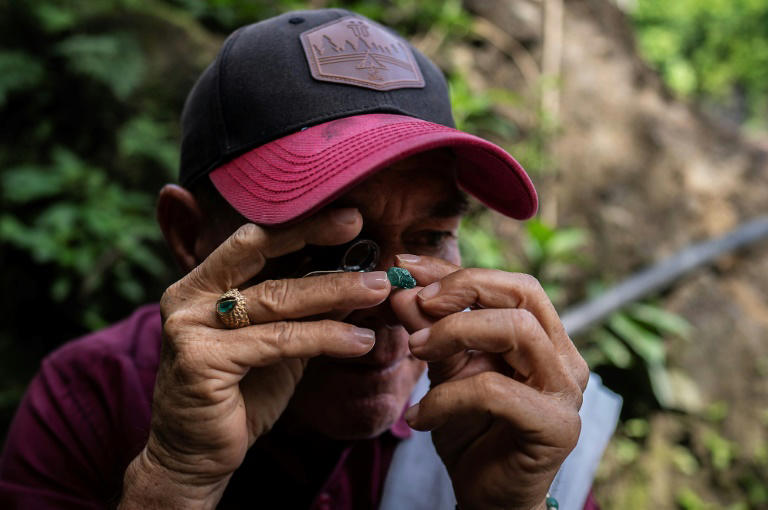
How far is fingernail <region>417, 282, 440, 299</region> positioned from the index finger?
0.21 m

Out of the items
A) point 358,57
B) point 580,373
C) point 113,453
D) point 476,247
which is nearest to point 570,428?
point 580,373

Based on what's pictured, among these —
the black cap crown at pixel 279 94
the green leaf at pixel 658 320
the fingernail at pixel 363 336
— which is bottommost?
the green leaf at pixel 658 320

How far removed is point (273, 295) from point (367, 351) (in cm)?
25

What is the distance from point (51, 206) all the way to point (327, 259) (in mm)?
3376

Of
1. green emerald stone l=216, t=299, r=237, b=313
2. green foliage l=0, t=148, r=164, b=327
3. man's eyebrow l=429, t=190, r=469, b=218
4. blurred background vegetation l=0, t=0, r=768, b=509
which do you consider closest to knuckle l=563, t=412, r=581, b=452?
man's eyebrow l=429, t=190, r=469, b=218

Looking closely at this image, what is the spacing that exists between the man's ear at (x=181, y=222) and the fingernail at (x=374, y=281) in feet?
2.54

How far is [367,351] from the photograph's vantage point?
4.17ft

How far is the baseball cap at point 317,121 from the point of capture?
4.38ft

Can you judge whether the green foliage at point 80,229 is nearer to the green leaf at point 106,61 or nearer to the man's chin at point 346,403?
the green leaf at point 106,61

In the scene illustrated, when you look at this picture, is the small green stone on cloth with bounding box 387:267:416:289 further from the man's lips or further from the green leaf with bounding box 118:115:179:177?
the green leaf with bounding box 118:115:179:177

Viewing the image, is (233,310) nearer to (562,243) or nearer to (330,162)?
(330,162)

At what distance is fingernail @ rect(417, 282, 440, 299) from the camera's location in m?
1.28

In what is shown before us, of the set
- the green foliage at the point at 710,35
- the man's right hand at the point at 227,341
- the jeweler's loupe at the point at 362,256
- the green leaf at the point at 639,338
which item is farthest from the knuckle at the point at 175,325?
the green foliage at the point at 710,35

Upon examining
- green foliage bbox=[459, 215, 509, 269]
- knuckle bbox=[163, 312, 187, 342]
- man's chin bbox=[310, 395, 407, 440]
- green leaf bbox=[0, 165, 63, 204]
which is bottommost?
green foliage bbox=[459, 215, 509, 269]
